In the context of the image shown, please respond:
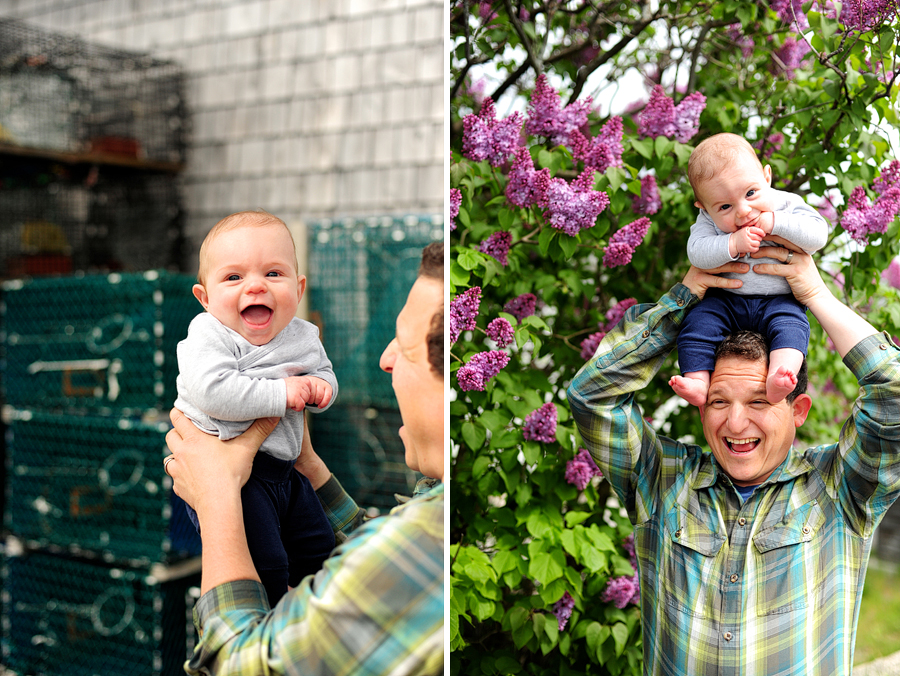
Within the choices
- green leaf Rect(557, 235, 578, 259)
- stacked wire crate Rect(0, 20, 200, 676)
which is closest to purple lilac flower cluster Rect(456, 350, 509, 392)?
green leaf Rect(557, 235, 578, 259)

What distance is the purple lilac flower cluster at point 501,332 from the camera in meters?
1.64

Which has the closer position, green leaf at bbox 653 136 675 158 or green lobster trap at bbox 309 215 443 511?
green leaf at bbox 653 136 675 158

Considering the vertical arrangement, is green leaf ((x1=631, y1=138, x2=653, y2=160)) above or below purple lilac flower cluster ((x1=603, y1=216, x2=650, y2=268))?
above

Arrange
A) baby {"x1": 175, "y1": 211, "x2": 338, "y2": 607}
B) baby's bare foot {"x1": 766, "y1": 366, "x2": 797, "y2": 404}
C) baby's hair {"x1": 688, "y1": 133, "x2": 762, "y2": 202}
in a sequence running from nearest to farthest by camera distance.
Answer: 1. baby {"x1": 175, "y1": 211, "x2": 338, "y2": 607}
2. baby's bare foot {"x1": 766, "y1": 366, "x2": 797, "y2": 404}
3. baby's hair {"x1": 688, "y1": 133, "x2": 762, "y2": 202}

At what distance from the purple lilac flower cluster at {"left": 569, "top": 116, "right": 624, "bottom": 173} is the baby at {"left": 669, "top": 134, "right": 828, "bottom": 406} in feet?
1.09

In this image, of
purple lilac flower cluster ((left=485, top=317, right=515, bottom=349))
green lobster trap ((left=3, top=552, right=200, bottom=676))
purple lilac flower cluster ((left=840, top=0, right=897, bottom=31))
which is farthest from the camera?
green lobster trap ((left=3, top=552, right=200, bottom=676))

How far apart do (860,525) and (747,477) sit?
0.22 meters

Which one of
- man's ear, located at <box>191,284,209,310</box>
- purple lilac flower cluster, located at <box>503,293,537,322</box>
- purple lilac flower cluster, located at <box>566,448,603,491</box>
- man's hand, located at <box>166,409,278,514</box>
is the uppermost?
man's ear, located at <box>191,284,209,310</box>

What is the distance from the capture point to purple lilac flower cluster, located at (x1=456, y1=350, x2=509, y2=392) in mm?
1619

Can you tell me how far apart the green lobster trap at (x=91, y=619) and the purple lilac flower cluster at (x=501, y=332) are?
1666 millimetres

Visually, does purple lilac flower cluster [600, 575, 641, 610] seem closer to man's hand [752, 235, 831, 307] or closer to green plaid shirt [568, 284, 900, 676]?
green plaid shirt [568, 284, 900, 676]

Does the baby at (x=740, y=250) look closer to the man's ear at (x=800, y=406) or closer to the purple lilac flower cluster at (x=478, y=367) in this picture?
the man's ear at (x=800, y=406)

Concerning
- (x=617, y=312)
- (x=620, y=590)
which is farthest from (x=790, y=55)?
(x=620, y=590)

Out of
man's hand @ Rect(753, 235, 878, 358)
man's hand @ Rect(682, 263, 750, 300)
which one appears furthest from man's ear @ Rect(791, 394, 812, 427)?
man's hand @ Rect(682, 263, 750, 300)
